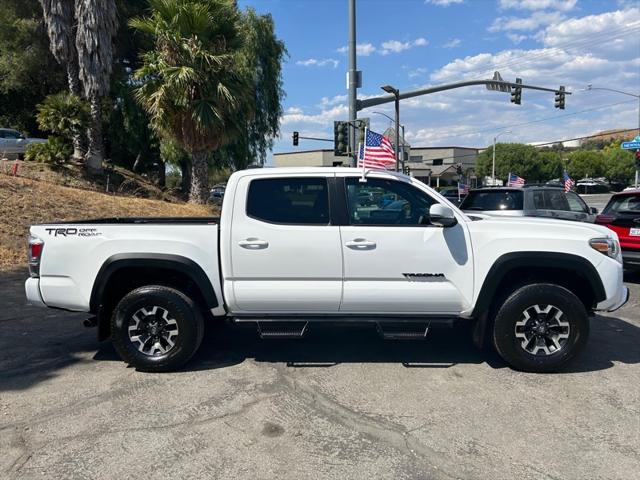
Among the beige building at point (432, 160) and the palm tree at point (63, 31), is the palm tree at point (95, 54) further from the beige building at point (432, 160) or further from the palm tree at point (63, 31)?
the beige building at point (432, 160)

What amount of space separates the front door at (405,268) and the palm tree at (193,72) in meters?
13.3

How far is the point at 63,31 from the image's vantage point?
1853 centimetres

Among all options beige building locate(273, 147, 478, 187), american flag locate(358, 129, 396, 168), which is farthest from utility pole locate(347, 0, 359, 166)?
beige building locate(273, 147, 478, 187)

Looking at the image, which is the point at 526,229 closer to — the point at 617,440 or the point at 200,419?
the point at 617,440

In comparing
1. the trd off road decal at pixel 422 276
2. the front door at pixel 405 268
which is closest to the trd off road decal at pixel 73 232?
the front door at pixel 405 268

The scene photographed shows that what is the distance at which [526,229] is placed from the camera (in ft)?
15.2

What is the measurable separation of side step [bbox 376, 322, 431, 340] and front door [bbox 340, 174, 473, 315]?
0.39ft

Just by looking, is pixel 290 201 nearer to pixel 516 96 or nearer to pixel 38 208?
pixel 38 208

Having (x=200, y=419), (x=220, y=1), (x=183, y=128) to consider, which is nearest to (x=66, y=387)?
(x=200, y=419)

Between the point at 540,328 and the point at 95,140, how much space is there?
18809 millimetres

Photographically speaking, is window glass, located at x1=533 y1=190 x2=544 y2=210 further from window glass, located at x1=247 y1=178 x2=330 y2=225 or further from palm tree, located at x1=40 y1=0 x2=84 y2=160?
palm tree, located at x1=40 y1=0 x2=84 y2=160

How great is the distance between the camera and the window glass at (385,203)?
4719 millimetres

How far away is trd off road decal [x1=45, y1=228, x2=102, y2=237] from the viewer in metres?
4.71

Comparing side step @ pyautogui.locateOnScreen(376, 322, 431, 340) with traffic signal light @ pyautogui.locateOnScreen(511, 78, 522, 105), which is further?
traffic signal light @ pyautogui.locateOnScreen(511, 78, 522, 105)
